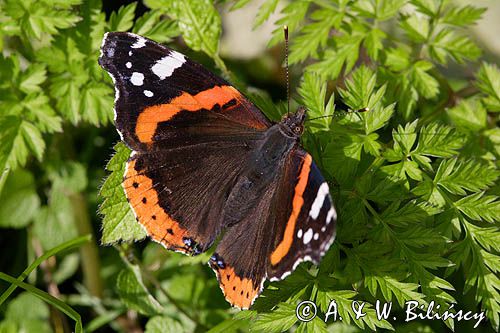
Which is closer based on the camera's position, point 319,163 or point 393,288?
point 393,288

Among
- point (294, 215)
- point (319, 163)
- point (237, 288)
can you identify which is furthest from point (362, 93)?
point (237, 288)

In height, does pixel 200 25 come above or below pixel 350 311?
above

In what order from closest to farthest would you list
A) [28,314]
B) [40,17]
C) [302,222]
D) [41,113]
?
[302,222] → [40,17] → [41,113] → [28,314]

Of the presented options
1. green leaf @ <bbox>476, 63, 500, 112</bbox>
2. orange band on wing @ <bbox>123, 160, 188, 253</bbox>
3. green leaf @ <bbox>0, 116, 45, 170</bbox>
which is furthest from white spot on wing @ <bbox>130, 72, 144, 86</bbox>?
green leaf @ <bbox>476, 63, 500, 112</bbox>

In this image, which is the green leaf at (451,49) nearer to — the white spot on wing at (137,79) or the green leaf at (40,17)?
the white spot on wing at (137,79)

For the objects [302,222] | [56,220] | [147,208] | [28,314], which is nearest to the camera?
[302,222]

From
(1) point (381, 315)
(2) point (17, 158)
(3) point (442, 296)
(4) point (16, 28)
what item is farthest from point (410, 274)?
(4) point (16, 28)

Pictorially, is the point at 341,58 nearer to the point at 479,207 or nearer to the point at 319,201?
the point at 479,207

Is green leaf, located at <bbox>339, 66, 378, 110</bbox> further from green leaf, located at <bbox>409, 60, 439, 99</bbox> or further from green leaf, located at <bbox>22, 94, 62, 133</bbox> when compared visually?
green leaf, located at <bbox>22, 94, 62, 133</bbox>
